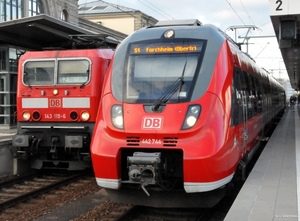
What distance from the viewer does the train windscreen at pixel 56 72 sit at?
10297 millimetres

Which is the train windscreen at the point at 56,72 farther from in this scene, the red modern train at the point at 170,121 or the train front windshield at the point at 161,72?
the train front windshield at the point at 161,72

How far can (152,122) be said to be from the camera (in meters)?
6.58

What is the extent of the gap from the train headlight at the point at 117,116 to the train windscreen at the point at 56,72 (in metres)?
3.46

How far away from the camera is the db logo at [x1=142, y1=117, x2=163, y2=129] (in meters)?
6.51

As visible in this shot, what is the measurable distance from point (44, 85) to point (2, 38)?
9.09 feet

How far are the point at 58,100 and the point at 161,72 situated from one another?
3.93 m

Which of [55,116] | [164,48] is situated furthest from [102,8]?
[164,48]

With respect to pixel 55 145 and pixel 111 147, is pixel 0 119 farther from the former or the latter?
pixel 111 147

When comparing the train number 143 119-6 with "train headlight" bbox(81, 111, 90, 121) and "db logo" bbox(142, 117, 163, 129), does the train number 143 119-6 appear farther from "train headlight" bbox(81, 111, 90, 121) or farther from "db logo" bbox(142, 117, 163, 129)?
"db logo" bbox(142, 117, 163, 129)

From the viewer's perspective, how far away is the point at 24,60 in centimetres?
1059

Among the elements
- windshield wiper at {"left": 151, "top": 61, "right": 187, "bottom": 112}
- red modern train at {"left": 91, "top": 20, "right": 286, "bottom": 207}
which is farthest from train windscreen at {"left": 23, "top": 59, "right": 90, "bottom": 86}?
windshield wiper at {"left": 151, "top": 61, "right": 187, "bottom": 112}

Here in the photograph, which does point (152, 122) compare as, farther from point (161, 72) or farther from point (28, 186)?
point (28, 186)

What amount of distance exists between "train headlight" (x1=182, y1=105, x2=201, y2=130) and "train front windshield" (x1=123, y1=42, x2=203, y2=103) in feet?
0.71

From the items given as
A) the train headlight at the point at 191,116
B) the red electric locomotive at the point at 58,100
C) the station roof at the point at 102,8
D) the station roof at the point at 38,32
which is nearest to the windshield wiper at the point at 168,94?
the train headlight at the point at 191,116
